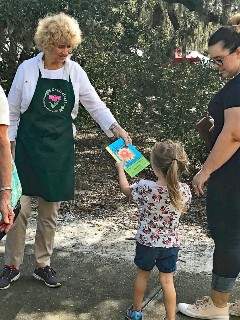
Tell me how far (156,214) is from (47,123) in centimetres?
101

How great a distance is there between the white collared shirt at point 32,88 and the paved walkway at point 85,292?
1.02 meters

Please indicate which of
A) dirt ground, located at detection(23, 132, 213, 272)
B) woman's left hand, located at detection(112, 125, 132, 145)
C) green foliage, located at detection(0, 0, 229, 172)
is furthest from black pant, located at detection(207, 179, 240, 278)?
green foliage, located at detection(0, 0, 229, 172)

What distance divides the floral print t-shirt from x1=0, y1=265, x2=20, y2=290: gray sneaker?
1.11m

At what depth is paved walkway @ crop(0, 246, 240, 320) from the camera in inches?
138

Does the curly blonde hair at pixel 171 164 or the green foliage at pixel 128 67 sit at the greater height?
the green foliage at pixel 128 67

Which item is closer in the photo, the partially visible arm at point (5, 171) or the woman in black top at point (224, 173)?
the partially visible arm at point (5, 171)

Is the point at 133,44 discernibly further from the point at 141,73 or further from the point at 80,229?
the point at 80,229

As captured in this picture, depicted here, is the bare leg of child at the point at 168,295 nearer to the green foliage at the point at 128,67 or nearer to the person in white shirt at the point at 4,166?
the person in white shirt at the point at 4,166

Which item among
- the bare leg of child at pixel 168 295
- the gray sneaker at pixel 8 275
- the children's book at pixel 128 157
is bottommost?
the gray sneaker at pixel 8 275

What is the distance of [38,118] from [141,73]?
3.73m

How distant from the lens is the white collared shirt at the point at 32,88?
360 centimetres

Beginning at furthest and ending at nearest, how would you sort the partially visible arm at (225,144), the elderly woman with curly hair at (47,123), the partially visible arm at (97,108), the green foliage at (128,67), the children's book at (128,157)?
the green foliage at (128,67) → the partially visible arm at (97,108) → the elderly woman with curly hair at (47,123) → the children's book at (128,157) → the partially visible arm at (225,144)

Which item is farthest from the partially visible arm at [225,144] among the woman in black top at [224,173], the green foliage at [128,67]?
the green foliage at [128,67]

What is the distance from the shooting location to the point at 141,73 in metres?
7.21
